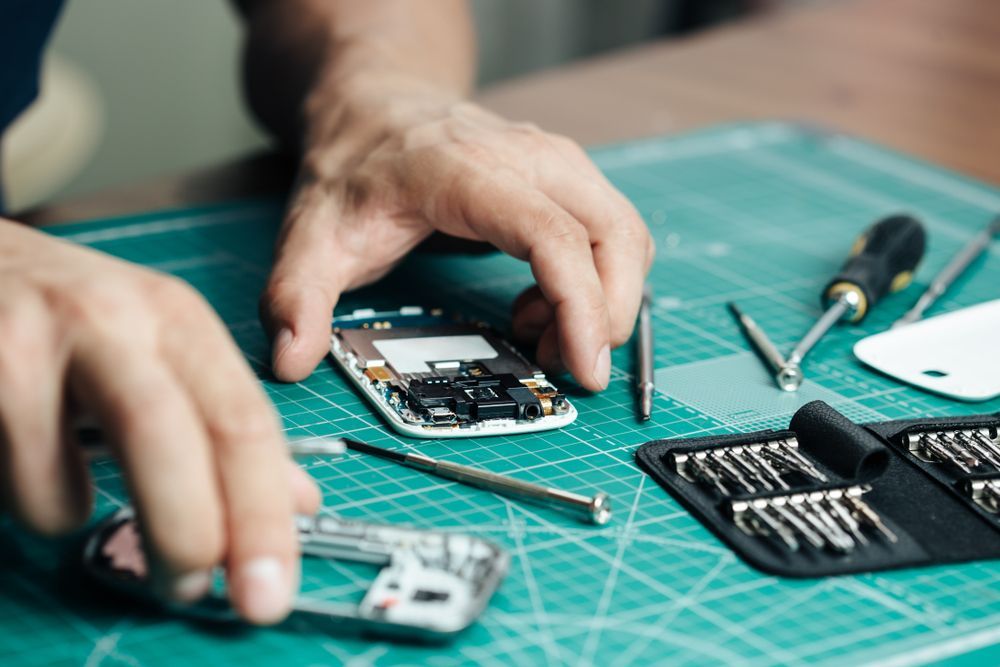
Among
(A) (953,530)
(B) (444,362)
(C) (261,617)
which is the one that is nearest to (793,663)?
(A) (953,530)

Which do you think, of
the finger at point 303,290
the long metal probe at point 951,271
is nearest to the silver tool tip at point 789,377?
the long metal probe at point 951,271

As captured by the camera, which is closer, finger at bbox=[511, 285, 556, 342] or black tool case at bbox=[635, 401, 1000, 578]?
black tool case at bbox=[635, 401, 1000, 578]

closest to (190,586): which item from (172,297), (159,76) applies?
(172,297)

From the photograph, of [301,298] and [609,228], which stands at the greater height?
[609,228]

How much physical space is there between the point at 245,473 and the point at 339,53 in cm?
112

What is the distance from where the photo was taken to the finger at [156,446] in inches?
28.6

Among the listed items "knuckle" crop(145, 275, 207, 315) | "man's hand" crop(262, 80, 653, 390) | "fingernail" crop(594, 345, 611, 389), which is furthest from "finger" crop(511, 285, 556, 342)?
"knuckle" crop(145, 275, 207, 315)

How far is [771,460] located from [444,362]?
34 centimetres

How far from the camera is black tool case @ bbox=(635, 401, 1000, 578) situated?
95cm

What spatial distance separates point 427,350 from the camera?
1233 millimetres

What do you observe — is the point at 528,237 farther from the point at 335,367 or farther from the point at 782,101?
the point at 782,101

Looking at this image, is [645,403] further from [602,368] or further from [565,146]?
[565,146]

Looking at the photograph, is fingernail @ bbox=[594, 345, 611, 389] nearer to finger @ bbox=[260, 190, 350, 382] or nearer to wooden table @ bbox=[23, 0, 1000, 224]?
finger @ bbox=[260, 190, 350, 382]

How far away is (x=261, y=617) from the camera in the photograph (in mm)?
765
